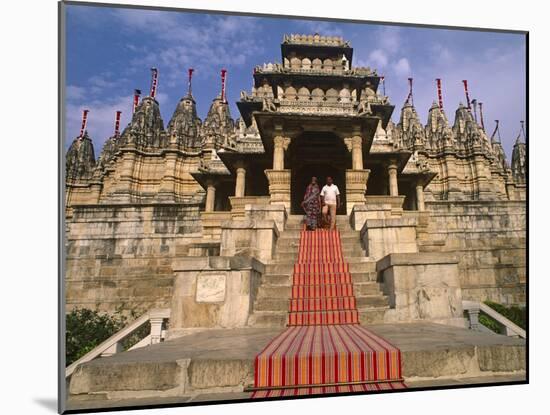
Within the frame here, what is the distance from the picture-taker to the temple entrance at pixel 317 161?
49.7 ft

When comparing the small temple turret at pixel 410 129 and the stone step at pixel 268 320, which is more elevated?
the small temple turret at pixel 410 129

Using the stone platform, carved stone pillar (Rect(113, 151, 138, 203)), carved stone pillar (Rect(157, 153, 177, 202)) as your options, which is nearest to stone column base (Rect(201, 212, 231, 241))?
the stone platform

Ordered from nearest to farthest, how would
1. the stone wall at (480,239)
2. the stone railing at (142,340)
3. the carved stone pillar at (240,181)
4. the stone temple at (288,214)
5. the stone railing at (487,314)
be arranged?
1. the stone temple at (288,214)
2. the stone railing at (142,340)
3. the stone railing at (487,314)
4. the stone wall at (480,239)
5. the carved stone pillar at (240,181)

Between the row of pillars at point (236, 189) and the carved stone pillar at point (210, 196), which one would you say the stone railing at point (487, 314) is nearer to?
the row of pillars at point (236, 189)

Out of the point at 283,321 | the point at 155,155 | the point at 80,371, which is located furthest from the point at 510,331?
the point at 155,155

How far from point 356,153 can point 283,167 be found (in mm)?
2212

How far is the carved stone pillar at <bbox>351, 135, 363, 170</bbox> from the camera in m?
10.9

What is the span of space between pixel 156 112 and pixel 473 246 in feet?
87.8

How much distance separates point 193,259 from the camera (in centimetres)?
535

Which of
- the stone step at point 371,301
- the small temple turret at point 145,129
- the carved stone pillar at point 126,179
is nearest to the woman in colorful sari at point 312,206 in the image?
the stone step at point 371,301

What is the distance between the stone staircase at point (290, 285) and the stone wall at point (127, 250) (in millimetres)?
6328

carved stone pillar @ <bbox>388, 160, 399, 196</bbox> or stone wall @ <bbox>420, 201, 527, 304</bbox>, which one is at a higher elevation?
carved stone pillar @ <bbox>388, 160, 399, 196</bbox>

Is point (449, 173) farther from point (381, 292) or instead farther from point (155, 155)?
point (381, 292)

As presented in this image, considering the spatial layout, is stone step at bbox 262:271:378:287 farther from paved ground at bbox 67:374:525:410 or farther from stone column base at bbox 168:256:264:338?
paved ground at bbox 67:374:525:410
